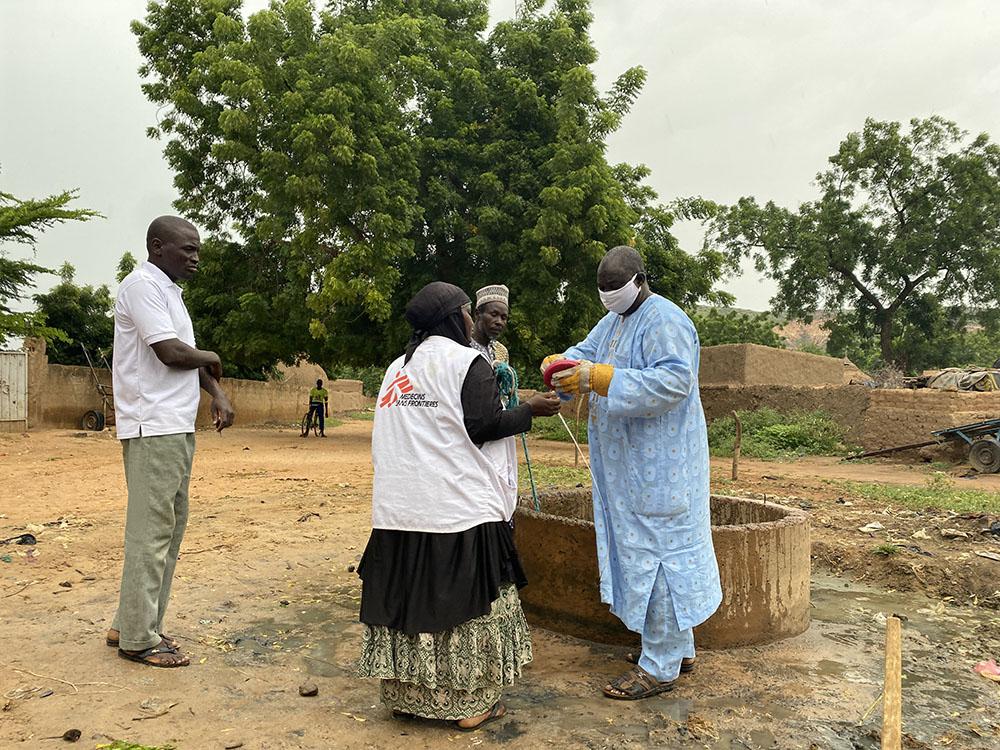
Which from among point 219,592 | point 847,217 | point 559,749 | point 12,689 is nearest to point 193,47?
point 219,592

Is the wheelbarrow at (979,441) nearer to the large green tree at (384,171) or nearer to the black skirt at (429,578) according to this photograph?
the large green tree at (384,171)

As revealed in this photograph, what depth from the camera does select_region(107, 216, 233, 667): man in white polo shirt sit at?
334 centimetres

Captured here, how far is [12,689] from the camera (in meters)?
3.13

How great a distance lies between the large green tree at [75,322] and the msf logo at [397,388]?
2016 centimetres

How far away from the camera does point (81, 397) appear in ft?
61.1

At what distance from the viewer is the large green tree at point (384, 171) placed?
1506cm

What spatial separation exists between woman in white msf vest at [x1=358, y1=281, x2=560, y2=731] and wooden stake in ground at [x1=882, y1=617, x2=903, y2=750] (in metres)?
1.44

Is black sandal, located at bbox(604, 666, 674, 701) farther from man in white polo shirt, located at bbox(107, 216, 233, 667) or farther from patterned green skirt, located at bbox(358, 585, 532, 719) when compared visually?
man in white polo shirt, located at bbox(107, 216, 233, 667)

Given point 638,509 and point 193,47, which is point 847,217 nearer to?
point 193,47

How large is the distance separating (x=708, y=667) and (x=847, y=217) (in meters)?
25.9

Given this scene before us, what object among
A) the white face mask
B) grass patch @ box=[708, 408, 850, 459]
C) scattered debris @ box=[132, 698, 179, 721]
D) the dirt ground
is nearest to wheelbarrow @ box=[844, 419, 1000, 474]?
grass patch @ box=[708, 408, 850, 459]

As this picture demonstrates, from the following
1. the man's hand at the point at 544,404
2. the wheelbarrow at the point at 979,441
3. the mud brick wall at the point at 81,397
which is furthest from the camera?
the mud brick wall at the point at 81,397

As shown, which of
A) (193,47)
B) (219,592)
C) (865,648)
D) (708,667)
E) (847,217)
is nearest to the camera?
(708,667)

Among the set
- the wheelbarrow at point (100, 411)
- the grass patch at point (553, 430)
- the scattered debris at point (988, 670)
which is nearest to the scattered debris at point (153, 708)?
the scattered debris at point (988, 670)
